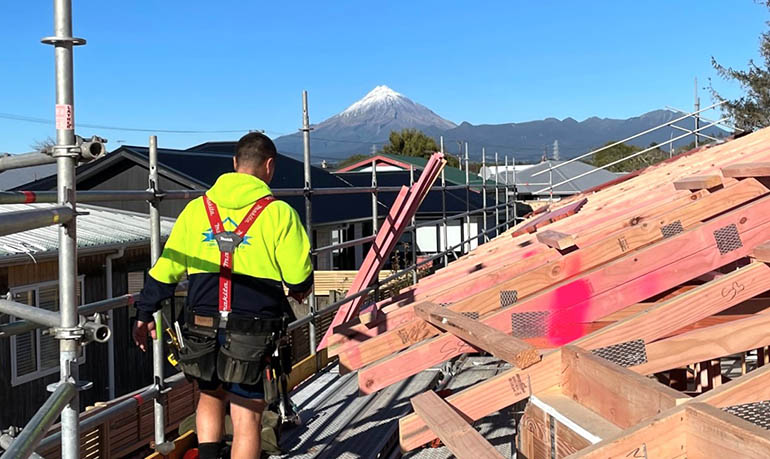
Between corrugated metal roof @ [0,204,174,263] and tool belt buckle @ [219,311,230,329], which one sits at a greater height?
corrugated metal roof @ [0,204,174,263]

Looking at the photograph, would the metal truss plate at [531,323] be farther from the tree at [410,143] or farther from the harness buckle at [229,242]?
the tree at [410,143]

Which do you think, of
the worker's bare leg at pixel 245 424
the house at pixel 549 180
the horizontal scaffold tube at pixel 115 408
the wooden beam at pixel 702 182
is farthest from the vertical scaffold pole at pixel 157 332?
the house at pixel 549 180

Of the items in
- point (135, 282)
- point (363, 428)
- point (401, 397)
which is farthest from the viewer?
point (135, 282)

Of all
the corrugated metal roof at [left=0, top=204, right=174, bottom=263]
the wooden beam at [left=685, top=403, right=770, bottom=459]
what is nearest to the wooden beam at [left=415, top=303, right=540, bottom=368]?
the wooden beam at [left=685, top=403, right=770, bottom=459]

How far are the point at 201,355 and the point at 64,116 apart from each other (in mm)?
1292

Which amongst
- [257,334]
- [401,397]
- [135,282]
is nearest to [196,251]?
[257,334]

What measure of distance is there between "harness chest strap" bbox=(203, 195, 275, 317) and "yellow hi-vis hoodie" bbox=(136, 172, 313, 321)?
0.06 feet

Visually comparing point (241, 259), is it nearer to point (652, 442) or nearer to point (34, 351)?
point (652, 442)

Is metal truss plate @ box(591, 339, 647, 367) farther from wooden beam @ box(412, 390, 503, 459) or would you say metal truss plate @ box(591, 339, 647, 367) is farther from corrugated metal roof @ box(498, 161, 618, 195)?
corrugated metal roof @ box(498, 161, 618, 195)

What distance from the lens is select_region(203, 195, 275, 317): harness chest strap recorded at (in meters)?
3.08

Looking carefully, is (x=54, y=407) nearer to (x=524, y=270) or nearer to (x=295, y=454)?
(x=295, y=454)

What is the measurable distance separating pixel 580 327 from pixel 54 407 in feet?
7.79

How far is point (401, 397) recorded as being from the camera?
518cm

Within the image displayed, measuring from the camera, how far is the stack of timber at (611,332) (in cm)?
218
